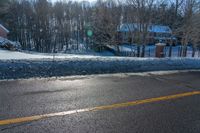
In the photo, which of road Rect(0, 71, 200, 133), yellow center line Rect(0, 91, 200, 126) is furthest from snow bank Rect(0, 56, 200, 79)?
yellow center line Rect(0, 91, 200, 126)

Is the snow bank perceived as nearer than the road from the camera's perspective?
No

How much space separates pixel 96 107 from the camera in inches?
182

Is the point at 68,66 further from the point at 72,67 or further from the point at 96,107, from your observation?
the point at 96,107

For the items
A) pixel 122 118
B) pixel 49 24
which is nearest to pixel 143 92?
pixel 122 118

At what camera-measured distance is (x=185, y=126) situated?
3867mm

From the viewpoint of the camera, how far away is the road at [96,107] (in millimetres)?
3689

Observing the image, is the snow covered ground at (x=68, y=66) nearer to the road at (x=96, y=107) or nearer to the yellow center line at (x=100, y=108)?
the road at (x=96, y=107)

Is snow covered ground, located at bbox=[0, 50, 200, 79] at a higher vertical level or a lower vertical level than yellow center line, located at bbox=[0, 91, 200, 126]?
higher

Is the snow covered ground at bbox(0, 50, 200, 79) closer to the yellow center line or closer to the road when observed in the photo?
the road

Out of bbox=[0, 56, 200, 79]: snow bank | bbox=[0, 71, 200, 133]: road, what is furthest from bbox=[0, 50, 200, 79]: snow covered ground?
bbox=[0, 71, 200, 133]: road

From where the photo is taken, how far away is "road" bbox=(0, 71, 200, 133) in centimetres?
369

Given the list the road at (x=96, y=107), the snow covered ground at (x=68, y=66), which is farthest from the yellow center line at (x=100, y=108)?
the snow covered ground at (x=68, y=66)

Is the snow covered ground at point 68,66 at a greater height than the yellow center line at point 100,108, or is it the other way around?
the snow covered ground at point 68,66

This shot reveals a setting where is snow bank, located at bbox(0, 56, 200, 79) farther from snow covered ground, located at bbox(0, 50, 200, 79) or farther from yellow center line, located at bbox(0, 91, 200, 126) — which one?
yellow center line, located at bbox(0, 91, 200, 126)
